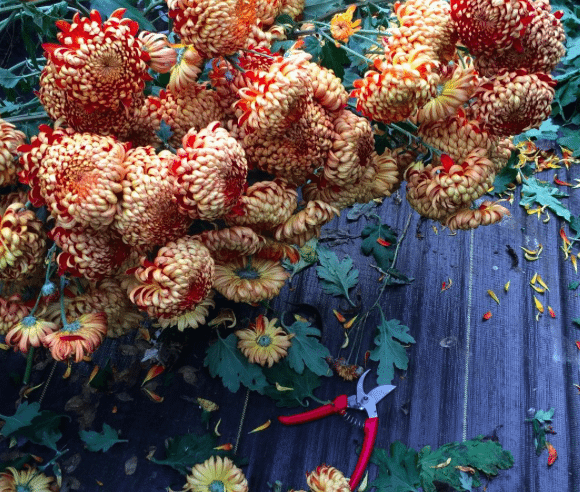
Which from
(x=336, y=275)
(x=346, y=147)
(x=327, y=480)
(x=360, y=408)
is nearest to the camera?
(x=346, y=147)

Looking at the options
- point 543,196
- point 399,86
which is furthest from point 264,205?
point 543,196

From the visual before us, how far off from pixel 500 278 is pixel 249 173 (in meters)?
Result: 0.53

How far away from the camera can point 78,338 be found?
0.65 metres

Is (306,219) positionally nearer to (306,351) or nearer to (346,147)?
(346,147)

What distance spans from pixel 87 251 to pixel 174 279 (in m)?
0.09

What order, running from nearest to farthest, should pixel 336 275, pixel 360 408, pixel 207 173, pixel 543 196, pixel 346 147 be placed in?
pixel 207 173
pixel 346 147
pixel 360 408
pixel 336 275
pixel 543 196

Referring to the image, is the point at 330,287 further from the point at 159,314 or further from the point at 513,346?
the point at 159,314

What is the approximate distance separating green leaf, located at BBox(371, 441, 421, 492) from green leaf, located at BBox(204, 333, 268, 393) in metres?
0.19

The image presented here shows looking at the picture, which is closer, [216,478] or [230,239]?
[230,239]

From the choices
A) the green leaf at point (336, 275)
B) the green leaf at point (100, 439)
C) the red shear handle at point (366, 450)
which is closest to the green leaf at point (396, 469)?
the red shear handle at point (366, 450)

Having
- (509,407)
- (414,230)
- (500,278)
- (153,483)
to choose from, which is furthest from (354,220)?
(153,483)

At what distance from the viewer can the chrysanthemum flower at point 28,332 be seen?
2.21 feet

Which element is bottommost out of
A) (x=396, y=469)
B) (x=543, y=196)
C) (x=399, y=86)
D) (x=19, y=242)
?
(x=396, y=469)

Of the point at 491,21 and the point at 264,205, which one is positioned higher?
the point at 491,21
